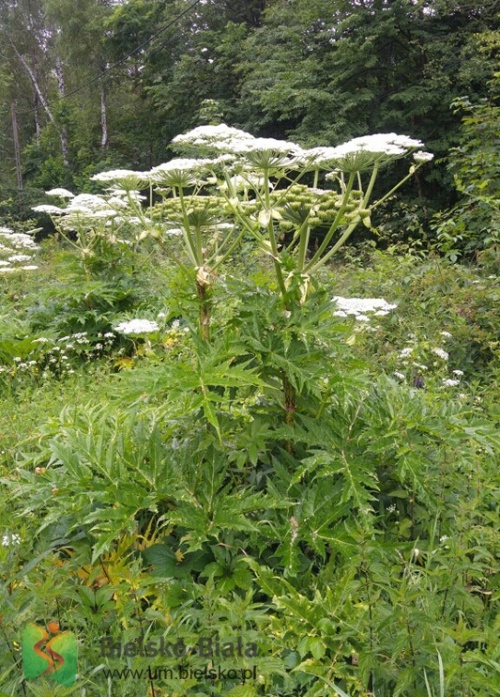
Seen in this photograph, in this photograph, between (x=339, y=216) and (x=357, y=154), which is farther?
(x=339, y=216)

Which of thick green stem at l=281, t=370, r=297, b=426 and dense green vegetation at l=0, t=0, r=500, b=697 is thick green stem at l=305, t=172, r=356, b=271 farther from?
thick green stem at l=281, t=370, r=297, b=426

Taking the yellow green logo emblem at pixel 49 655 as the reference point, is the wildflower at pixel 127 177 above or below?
above

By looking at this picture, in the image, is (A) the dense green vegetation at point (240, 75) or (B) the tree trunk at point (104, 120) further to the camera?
(B) the tree trunk at point (104, 120)

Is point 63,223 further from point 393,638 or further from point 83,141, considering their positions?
point 83,141

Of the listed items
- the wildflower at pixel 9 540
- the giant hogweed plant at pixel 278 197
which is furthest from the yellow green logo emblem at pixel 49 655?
the giant hogweed plant at pixel 278 197

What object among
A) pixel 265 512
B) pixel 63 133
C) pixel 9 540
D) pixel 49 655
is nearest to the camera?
pixel 49 655

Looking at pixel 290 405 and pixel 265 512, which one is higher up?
pixel 290 405

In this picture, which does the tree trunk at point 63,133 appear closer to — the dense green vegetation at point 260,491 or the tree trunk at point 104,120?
the tree trunk at point 104,120

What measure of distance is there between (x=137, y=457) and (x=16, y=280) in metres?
7.02

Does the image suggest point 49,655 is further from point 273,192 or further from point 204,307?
point 273,192

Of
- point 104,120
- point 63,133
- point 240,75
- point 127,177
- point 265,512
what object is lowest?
point 265,512

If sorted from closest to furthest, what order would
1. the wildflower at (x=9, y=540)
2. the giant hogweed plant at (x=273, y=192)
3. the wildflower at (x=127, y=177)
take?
the wildflower at (x=9, y=540), the giant hogweed plant at (x=273, y=192), the wildflower at (x=127, y=177)

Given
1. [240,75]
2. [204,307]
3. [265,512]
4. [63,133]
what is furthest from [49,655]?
[63,133]

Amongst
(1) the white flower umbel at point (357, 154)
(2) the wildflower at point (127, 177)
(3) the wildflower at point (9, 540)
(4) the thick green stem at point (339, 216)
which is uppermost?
(1) the white flower umbel at point (357, 154)
